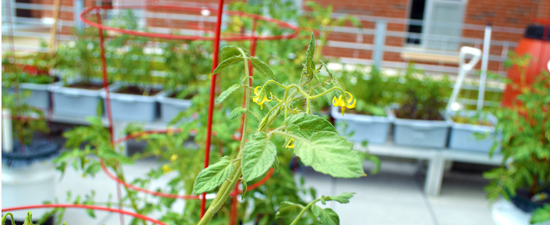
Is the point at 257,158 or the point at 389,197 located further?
the point at 389,197

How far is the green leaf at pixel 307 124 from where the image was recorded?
0.46 meters

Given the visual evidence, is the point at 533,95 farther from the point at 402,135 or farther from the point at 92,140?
the point at 92,140

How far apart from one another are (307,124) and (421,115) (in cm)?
227

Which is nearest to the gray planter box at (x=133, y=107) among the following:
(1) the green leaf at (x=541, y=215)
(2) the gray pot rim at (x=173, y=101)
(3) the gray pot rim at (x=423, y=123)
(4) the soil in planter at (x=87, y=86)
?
(2) the gray pot rim at (x=173, y=101)

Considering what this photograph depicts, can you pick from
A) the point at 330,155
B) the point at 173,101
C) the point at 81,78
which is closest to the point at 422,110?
the point at 173,101

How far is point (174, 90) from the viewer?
9.16 feet

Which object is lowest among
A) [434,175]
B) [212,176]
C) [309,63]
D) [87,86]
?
[434,175]

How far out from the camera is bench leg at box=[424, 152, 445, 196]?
253 cm

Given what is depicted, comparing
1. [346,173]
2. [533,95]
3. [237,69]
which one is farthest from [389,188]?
[346,173]

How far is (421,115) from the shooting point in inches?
102

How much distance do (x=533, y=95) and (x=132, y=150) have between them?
2386 millimetres

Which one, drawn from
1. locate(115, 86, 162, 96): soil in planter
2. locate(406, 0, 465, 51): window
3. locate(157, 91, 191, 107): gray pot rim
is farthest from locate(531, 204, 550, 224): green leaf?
locate(406, 0, 465, 51): window

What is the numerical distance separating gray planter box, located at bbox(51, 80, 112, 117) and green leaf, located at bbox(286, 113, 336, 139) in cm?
250

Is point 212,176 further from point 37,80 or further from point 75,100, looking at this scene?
point 37,80
